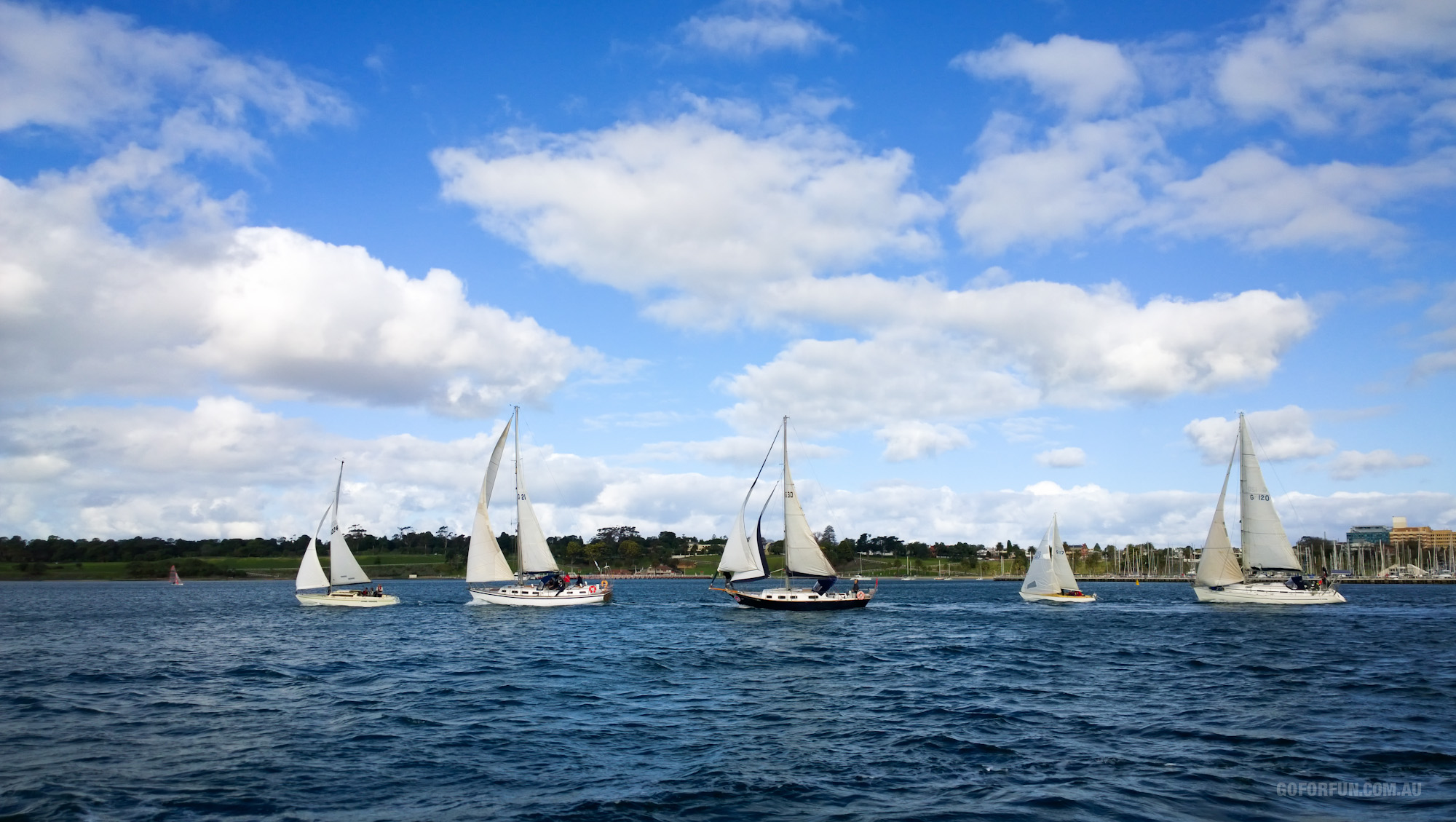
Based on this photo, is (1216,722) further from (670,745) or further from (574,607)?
(574,607)

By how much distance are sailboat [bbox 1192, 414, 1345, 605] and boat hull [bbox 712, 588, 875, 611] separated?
1511 inches

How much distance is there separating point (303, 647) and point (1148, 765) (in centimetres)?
4866

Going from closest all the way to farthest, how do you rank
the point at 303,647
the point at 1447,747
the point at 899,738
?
1. the point at 1447,747
2. the point at 899,738
3. the point at 303,647

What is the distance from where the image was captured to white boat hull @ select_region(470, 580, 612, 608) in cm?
8562

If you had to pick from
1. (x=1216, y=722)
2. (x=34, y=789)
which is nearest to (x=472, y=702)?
(x=34, y=789)

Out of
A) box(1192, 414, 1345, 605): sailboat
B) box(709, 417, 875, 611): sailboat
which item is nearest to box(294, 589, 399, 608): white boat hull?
box(709, 417, 875, 611): sailboat

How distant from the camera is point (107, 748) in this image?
25.2 metres

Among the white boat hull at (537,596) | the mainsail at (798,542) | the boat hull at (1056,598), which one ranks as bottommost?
the boat hull at (1056,598)

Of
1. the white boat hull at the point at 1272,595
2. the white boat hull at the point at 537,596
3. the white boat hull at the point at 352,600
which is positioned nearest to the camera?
the white boat hull at the point at 537,596

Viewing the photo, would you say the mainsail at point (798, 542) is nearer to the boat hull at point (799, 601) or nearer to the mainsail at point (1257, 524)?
the boat hull at point (799, 601)

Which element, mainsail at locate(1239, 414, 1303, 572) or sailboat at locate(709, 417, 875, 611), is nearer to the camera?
sailboat at locate(709, 417, 875, 611)

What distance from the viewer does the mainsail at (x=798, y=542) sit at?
8025 cm

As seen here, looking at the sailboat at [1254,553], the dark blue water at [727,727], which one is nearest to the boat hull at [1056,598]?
the sailboat at [1254,553]

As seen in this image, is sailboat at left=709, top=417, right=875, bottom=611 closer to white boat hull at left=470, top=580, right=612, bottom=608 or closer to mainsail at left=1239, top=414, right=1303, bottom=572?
white boat hull at left=470, top=580, right=612, bottom=608
